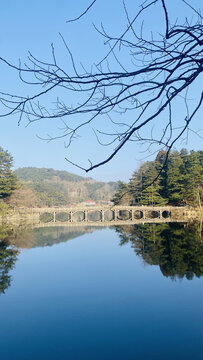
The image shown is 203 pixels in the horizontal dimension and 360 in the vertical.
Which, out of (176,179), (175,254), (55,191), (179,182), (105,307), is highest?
(55,191)

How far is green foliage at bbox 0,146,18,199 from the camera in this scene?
34200 mm

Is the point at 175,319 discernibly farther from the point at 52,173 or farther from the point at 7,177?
the point at 52,173

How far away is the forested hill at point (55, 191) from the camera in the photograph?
46500 mm

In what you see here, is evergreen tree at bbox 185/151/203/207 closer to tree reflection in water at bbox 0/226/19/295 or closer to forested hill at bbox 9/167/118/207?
forested hill at bbox 9/167/118/207

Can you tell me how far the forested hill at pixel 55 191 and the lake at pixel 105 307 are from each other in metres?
3.27

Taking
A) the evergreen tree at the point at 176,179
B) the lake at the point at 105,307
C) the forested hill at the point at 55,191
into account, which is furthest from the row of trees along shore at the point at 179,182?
the lake at the point at 105,307

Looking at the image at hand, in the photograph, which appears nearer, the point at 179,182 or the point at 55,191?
the point at 179,182

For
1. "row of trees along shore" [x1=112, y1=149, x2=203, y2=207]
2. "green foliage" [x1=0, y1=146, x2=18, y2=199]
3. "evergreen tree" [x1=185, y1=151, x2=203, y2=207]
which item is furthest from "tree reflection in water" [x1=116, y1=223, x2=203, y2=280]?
"green foliage" [x1=0, y1=146, x2=18, y2=199]

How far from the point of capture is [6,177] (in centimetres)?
3656

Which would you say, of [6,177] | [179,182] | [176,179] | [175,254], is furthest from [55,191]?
[175,254]

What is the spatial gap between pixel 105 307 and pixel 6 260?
7.44m

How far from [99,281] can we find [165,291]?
2502 mm

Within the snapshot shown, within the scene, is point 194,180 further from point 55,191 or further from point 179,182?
point 55,191

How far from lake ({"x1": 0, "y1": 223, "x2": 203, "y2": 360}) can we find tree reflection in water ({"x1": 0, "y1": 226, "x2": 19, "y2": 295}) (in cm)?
3
